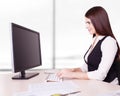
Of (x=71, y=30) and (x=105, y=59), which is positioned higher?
(x=71, y=30)

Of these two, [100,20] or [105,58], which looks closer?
[105,58]

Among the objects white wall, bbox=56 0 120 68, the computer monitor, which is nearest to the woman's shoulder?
the computer monitor

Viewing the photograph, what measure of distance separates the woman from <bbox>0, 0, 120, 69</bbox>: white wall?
1.26 m

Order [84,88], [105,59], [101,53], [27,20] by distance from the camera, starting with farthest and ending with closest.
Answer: [27,20]
[101,53]
[105,59]
[84,88]

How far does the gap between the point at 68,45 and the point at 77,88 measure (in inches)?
76.8

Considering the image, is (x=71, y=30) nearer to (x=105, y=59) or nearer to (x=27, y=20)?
(x=27, y=20)

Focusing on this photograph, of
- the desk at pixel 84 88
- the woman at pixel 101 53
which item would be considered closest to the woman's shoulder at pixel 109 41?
the woman at pixel 101 53

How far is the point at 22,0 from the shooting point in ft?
11.2

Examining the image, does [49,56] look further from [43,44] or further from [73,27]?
[73,27]

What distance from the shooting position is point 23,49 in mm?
1952

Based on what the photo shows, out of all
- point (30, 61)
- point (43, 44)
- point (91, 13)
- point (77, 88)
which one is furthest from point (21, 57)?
point (43, 44)

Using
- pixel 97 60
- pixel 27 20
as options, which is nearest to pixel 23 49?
pixel 97 60

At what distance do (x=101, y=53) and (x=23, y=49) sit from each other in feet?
2.10

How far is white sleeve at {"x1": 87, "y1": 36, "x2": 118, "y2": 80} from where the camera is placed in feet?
6.19
